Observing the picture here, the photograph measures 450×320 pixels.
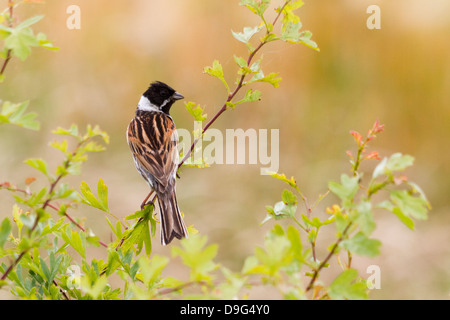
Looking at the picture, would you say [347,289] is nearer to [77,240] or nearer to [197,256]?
[197,256]

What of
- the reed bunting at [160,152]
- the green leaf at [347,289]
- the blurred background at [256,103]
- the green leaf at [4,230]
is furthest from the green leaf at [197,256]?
the blurred background at [256,103]

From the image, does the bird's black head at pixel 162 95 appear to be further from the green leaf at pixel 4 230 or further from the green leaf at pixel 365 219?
the green leaf at pixel 365 219

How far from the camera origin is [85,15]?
558cm

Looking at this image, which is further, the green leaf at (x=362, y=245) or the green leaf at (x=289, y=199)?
the green leaf at (x=289, y=199)

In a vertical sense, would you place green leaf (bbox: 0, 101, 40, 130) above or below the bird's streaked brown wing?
below

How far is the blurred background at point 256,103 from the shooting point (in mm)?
4434

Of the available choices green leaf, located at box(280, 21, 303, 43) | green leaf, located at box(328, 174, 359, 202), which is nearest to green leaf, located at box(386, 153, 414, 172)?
green leaf, located at box(328, 174, 359, 202)

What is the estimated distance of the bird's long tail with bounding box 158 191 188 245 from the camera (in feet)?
7.27

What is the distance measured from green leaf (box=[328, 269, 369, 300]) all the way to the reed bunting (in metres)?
1.21

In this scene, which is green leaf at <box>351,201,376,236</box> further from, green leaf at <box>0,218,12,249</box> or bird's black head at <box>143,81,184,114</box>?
bird's black head at <box>143,81,184,114</box>

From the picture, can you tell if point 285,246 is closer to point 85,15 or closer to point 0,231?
point 0,231

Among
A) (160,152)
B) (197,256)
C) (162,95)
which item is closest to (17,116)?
(197,256)

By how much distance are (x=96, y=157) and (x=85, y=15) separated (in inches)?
61.8

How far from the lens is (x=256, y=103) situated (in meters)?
5.12
